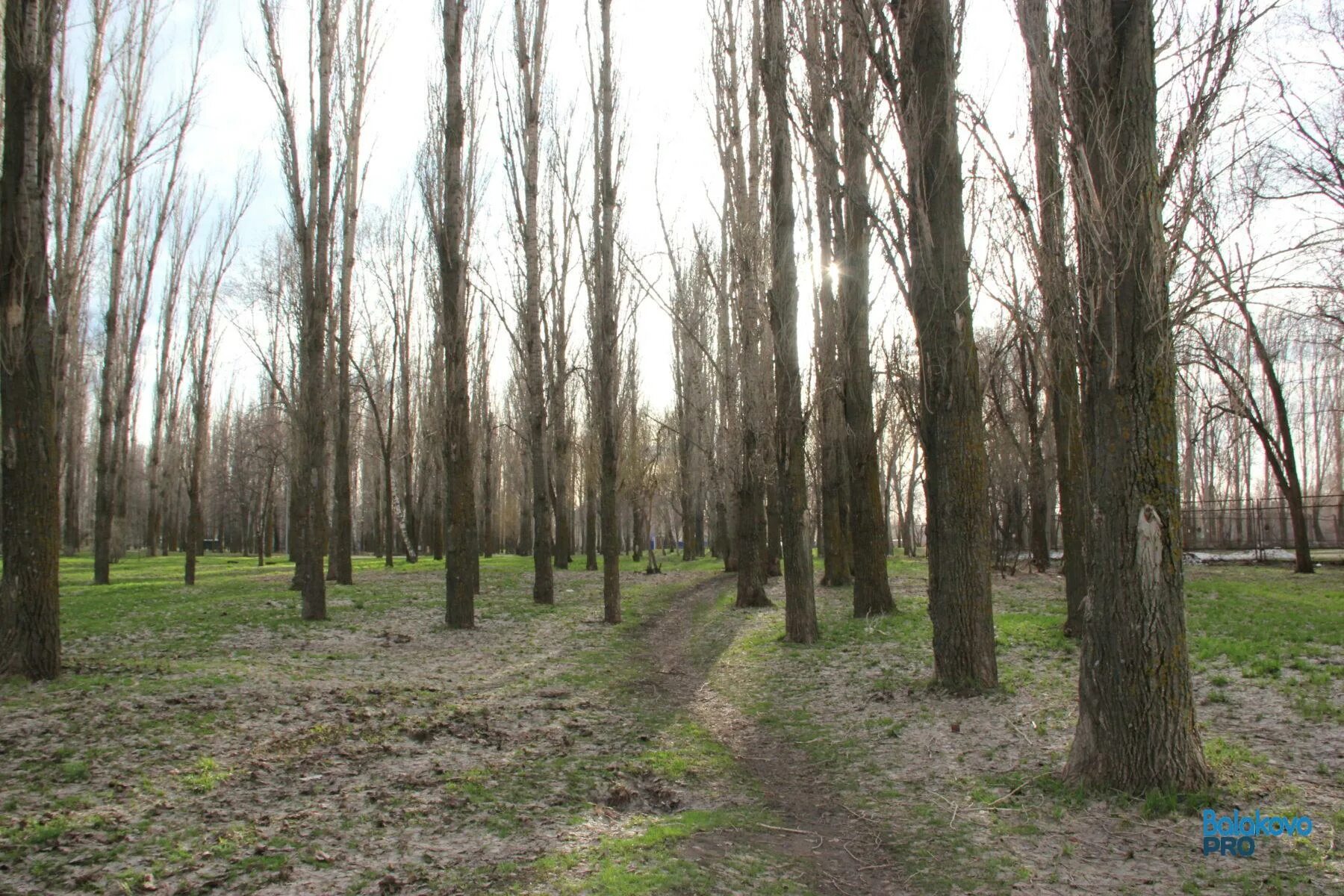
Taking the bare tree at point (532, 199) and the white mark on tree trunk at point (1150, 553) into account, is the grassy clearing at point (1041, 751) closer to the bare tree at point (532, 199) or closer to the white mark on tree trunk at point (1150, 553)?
the white mark on tree trunk at point (1150, 553)

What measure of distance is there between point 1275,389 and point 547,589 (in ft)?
59.1

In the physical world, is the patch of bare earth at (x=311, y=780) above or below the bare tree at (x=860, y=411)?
below

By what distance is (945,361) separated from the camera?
664cm

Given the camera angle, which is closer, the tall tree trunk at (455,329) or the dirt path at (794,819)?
the dirt path at (794,819)

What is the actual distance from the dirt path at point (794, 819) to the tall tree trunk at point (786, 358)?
237 cm

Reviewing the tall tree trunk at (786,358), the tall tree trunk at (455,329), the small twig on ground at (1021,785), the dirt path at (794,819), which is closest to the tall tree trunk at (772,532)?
the tall tree trunk at (786,358)

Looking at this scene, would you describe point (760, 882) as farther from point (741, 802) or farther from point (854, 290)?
point (854, 290)

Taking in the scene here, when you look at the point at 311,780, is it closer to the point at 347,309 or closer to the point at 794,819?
the point at 794,819

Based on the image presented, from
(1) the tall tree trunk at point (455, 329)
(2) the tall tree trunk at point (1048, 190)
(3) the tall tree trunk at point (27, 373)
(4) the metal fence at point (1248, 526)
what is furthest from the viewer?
(4) the metal fence at point (1248, 526)

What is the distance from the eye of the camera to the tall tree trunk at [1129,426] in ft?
14.0

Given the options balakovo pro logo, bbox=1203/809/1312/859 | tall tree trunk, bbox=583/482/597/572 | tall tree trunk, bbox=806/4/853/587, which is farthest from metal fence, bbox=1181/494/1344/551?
balakovo pro logo, bbox=1203/809/1312/859

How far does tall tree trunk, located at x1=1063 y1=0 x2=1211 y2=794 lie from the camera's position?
4.27 m

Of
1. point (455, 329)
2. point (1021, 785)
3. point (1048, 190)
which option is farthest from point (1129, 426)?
point (455, 329)

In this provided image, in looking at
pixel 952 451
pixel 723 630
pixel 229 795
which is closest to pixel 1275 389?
pixel 723 630
